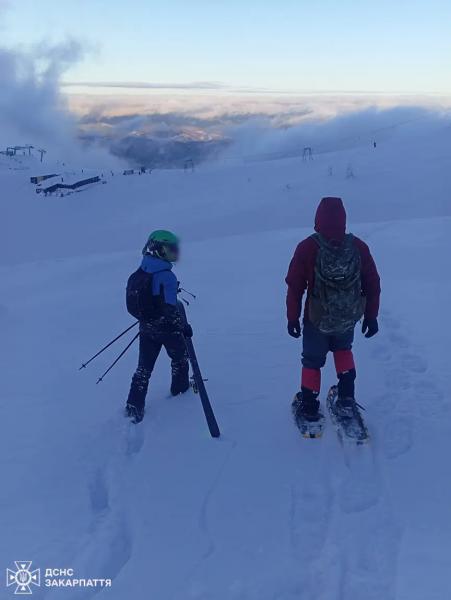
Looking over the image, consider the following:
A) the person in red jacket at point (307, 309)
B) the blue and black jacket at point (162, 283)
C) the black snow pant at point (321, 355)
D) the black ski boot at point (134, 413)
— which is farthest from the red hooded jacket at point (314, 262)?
the black ski boot at point (134, 413)

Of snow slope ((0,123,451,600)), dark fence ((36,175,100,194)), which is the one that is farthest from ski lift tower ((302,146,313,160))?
snow slope ((0,123,451,600))

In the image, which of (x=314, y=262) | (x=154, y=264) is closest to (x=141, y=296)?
(x=154, y=264)

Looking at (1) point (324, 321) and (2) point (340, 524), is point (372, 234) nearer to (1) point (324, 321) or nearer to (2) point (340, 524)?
(1) point (324, 321)

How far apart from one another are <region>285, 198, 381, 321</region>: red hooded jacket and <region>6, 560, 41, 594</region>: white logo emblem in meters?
2.41

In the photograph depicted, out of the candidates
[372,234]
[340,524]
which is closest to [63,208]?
[372,234]

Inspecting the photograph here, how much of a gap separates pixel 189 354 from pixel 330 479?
1634 millimetres

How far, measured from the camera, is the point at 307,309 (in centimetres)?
428

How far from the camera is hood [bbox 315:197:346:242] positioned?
13.1 ft

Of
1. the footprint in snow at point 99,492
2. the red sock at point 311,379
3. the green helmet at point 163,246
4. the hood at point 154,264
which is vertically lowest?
the footprint in snow at point 99,492

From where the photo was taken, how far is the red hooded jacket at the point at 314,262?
158 inches

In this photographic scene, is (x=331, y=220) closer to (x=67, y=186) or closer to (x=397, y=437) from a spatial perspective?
(x=397, y=437)

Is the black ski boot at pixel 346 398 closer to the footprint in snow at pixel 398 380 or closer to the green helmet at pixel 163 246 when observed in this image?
the footprint in snow at pixel 398 380

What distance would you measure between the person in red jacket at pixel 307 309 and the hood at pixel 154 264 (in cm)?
107

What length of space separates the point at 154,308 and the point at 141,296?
159mm
